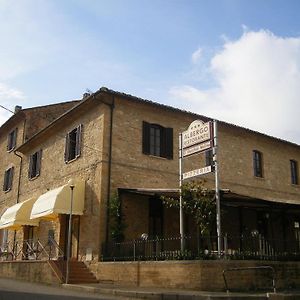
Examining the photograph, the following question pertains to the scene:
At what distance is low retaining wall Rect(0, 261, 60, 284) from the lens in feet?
54.9

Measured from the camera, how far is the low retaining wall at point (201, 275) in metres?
12.9

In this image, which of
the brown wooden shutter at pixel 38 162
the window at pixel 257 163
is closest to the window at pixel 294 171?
the window at pixel 257 163

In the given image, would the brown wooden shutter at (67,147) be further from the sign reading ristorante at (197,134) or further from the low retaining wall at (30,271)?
the sign reading ristorante at (197,134)

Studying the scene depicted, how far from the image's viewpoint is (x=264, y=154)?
2512cm

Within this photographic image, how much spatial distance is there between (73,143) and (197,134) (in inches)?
328

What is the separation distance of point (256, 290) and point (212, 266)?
159 cm

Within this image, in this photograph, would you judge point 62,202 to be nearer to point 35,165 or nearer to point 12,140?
point 35,165

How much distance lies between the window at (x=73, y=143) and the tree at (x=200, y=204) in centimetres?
749

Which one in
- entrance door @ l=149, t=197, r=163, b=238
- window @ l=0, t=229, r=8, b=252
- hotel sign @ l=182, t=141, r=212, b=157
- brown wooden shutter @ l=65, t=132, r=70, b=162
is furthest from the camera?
window @ l=0, t=229, r=8, b=252

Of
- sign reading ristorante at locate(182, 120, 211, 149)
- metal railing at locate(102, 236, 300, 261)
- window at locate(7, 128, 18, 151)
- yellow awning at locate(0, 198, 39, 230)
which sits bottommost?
metal railing at locate(102, 236, 300, 261)

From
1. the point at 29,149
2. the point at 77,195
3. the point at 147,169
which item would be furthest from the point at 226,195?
the point at 29,149

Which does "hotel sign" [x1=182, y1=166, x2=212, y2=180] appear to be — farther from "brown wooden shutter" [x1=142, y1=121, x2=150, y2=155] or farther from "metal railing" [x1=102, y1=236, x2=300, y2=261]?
"brown wooden shutter" [x1=142, y1=121, x2=150, y2=155]

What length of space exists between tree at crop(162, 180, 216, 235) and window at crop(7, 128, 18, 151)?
17865 mm

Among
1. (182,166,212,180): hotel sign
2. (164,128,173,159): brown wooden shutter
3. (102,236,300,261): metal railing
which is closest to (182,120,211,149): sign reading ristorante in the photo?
(182,166,212,180): hotel sign
